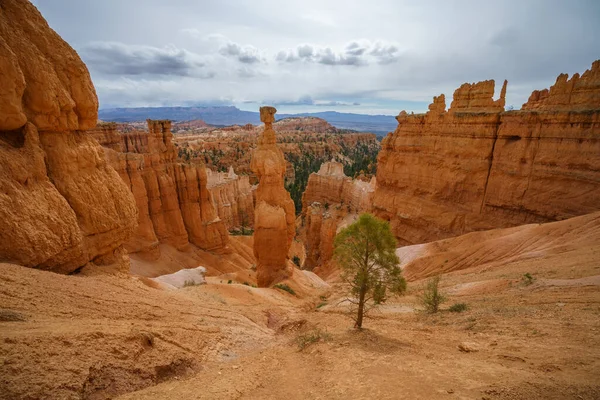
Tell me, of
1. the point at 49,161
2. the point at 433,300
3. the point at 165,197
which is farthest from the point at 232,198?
the point at 49,161

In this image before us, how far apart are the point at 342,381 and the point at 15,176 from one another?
860 centimetres

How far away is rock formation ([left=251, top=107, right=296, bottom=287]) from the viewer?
22000mm

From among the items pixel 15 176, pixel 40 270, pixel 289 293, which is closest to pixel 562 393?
pixel 40 270

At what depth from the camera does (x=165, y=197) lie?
28578 millimetres

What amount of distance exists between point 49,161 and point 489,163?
2621cm

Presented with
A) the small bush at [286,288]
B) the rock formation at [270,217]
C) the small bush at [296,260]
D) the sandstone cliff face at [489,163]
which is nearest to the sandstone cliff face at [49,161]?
the small bush at [286,288]

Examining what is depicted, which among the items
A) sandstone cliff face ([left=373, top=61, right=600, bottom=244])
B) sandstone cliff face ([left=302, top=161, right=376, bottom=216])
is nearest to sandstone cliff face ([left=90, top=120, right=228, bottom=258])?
sandstone cliff face ([left=373, top=61, right=600, bottom=244])

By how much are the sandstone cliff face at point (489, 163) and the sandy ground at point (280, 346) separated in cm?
961

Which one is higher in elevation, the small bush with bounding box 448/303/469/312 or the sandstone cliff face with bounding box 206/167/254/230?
the small bush with bounding box 448/303/469/312

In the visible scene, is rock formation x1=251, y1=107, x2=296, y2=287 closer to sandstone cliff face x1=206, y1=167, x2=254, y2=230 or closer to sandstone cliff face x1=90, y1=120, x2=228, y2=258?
sandstone cliff face x1=90, y1=120, x2=228, y2=258

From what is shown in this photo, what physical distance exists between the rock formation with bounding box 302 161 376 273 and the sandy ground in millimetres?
21362

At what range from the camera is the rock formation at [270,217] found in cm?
2200

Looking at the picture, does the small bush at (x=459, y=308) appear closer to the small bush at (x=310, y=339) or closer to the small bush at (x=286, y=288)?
the small bush at (x=310, y=339)

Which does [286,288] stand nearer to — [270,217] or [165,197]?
[270,217]
